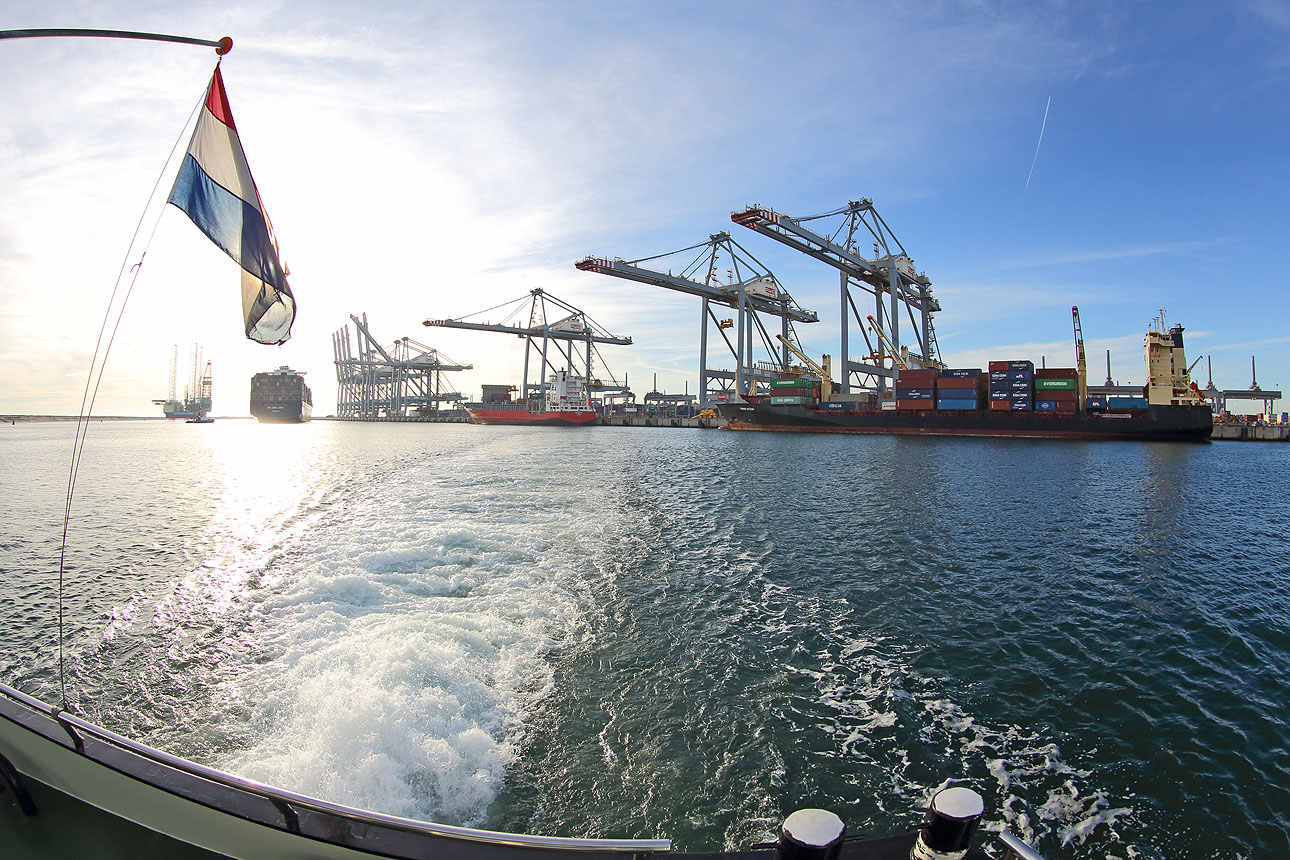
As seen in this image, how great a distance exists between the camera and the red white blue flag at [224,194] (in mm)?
4355

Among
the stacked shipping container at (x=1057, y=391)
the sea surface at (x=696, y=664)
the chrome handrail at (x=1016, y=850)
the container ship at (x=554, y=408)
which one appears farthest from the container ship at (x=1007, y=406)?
the chrome handrail at (x=1016, y=850)

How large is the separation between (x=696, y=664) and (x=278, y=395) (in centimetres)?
13420

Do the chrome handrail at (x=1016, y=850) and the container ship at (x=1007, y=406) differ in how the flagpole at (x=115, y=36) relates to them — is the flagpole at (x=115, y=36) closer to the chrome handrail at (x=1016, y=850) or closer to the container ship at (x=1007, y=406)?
the chrome handrail at (x=1016, y=850)

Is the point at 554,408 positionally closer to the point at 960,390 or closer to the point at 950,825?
the point at 960,390

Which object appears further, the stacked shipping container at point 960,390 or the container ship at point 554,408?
the container ship at point 554,408

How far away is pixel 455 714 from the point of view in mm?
4863

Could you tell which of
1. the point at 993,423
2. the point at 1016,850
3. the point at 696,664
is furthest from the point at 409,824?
the point at 993,423

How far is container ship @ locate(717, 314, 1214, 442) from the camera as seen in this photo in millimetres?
45750

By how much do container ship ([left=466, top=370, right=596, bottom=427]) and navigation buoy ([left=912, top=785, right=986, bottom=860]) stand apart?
289 ft

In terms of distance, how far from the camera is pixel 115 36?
385 cm

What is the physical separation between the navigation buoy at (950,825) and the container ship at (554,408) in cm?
8823

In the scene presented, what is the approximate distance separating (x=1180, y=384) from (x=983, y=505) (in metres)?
45.1

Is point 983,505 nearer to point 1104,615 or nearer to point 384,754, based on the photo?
point 1104,615

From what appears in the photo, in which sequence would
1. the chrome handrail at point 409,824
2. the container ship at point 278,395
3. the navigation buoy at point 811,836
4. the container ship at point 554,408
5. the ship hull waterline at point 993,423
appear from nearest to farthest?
the navigation buoy at point 811,836 < the chrome handrail at point 409,824 < the ship hull waterline at point 993,423 < the container ship at point 554,408 < the container ship at point 278,395
